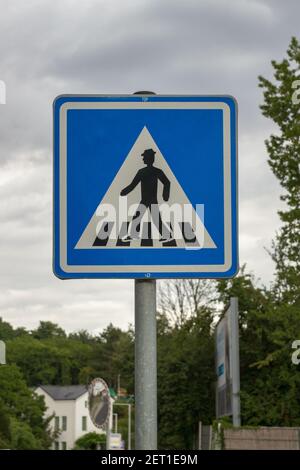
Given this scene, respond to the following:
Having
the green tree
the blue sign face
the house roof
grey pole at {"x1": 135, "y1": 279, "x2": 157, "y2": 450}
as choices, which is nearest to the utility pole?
grey pole at {"x1": 135, "y1": 279, "x2": 157, "y2": 450}

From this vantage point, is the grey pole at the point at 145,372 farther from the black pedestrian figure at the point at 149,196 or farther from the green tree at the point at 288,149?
the green tree at the point at 288,149

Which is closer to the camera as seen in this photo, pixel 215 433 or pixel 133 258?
pixel 133 258

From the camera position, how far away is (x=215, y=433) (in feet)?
109

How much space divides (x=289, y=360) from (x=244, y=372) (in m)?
6.57

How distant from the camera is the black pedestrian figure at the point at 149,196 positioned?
3.98 metres

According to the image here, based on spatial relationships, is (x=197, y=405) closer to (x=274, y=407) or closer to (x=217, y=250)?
(x=274, y=407)

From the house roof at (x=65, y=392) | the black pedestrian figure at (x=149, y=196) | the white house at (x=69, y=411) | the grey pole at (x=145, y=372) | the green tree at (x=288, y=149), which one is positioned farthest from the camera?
the house roof at (x=65, y=392)

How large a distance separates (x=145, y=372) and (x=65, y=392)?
378ft

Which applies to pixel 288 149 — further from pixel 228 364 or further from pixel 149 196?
pixel 149 196

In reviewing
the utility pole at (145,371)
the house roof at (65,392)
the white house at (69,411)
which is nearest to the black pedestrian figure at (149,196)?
the utility pole at (145,371)

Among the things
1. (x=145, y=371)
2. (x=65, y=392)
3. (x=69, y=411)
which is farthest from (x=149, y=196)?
(x=69, y=411)

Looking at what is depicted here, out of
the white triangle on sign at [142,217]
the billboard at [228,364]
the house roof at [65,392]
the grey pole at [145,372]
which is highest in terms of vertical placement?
the house roof at [65,392]
